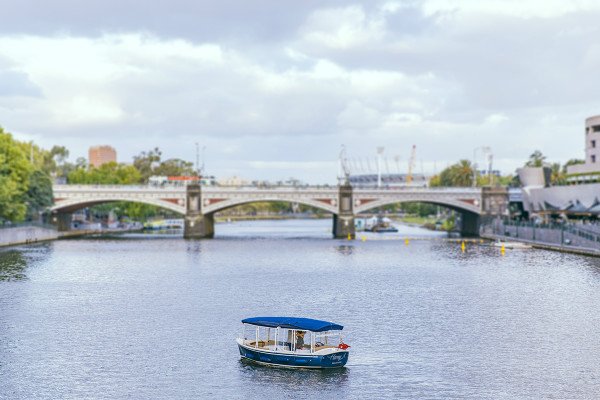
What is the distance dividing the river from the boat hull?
0.68 metres

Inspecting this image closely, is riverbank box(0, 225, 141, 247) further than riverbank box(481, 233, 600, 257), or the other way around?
riverbank box(0, 225, 141, 247)

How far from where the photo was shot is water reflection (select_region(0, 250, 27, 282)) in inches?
4038

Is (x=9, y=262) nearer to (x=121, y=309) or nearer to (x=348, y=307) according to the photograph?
(x=121, y=309)

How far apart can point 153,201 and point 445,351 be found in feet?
457

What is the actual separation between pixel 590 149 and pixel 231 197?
7905cm

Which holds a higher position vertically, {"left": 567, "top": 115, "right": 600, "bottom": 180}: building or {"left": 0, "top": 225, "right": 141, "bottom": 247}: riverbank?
{"left": 567, "top": 115, "right": 600, "bottom": 180}: building

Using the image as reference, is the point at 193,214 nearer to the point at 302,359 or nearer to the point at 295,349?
the point at 295,349

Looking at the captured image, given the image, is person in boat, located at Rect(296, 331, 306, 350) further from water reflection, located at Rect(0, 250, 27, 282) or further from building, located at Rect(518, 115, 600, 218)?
building, located at Rect(518, 115, 600, 218)

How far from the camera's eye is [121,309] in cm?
7956

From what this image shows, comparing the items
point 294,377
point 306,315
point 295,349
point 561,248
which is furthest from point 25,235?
point 294,377

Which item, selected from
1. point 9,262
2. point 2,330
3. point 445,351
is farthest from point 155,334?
point 9,262

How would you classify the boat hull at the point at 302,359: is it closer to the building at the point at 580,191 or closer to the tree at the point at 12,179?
the tree at the point at 12,179

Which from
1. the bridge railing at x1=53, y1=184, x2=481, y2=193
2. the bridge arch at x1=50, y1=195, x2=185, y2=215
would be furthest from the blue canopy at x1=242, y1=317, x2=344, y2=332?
the bridge arch at x1=50, y1=195, x2=185, y2=215

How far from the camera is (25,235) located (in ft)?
541
